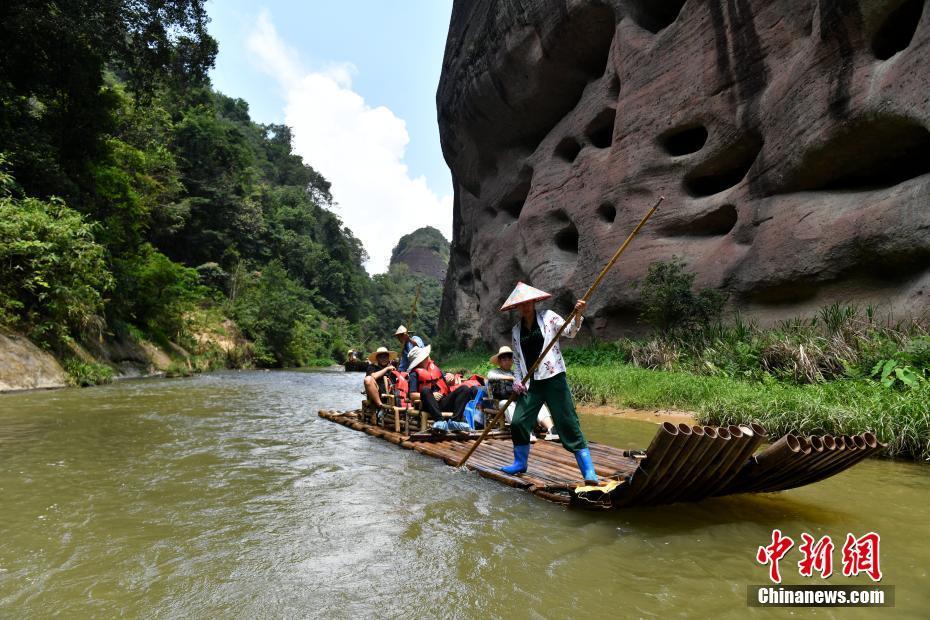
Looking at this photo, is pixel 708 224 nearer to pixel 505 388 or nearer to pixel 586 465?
pixel 505 388

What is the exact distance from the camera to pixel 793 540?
322 centimetres

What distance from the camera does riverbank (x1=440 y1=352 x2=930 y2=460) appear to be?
533 cm

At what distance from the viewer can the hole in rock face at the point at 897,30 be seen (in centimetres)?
981

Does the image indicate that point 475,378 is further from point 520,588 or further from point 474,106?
point 474,106

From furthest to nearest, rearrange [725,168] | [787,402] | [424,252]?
[424,252]
[725,168]
[787,402]

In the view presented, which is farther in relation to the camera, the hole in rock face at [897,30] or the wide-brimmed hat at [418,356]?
the hole in rock face at [897,30]

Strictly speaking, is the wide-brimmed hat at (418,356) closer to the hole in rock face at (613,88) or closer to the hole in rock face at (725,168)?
the hole in rock face at (725,168)

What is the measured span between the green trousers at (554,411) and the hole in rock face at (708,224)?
10701 millimetres

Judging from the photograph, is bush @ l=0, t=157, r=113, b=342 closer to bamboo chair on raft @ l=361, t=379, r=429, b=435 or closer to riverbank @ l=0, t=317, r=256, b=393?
riverbank @ l=0, t=317, r=256, b=393

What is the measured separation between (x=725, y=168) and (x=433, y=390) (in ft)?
35.2

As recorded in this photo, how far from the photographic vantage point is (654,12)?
52.6 feet

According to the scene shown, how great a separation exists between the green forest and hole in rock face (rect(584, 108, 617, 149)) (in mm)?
7779

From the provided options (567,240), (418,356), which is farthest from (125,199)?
(418,356)

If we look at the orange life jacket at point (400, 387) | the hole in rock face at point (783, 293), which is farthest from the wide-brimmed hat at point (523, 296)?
the hole in rock face at point (783, 293)
